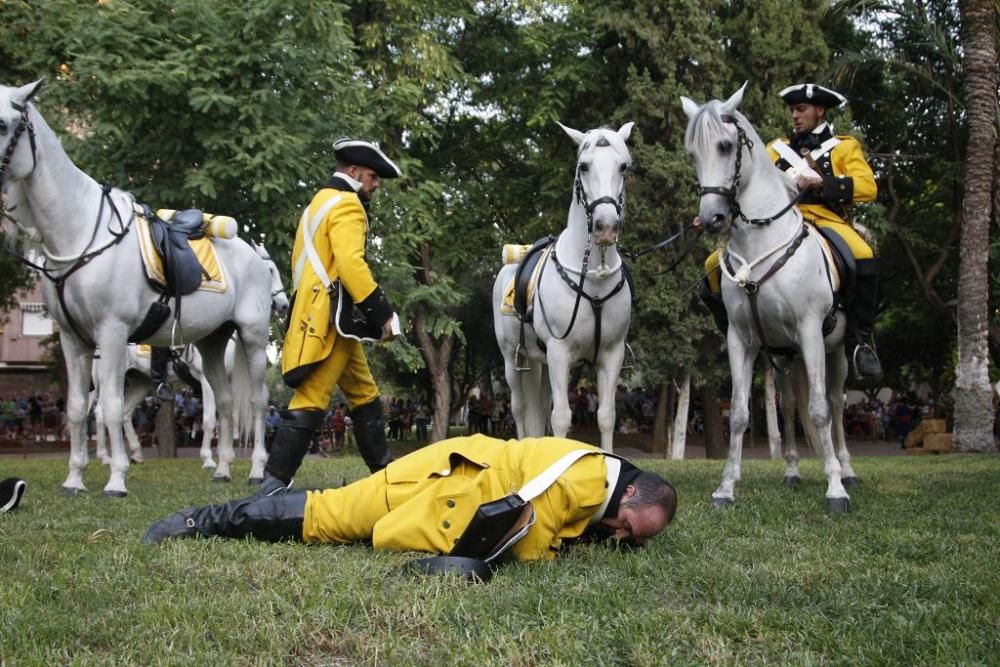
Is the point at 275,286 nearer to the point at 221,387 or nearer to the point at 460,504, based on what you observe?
the point at 221,387

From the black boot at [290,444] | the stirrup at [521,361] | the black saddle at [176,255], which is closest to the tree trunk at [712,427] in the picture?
the stirrup at [521,361]

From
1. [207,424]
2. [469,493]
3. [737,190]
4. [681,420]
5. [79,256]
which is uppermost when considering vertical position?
[737,190]

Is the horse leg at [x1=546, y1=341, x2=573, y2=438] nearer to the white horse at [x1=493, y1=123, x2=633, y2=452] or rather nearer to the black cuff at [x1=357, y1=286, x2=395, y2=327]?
the white horse at [x1=493, y1=123, x2=633, y2=452]

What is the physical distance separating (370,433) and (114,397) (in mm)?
2898

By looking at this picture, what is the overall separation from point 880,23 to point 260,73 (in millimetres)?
17116

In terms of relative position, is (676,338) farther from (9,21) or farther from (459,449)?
(459,449)

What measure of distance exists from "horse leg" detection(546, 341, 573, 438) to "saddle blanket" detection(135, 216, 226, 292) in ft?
12.6

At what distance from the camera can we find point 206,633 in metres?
3.88

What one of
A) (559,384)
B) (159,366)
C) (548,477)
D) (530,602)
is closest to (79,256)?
(559,384)

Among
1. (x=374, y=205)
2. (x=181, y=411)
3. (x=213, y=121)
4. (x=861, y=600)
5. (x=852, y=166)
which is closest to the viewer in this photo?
(x=861, y=600)

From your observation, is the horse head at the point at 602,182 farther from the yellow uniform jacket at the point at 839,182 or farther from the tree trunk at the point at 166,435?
the tree trunk at the point at 166,435

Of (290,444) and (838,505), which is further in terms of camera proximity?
(838,505)

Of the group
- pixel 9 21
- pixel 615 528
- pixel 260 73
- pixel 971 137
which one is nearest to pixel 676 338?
pixel 971 137

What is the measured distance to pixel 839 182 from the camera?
916 cm
